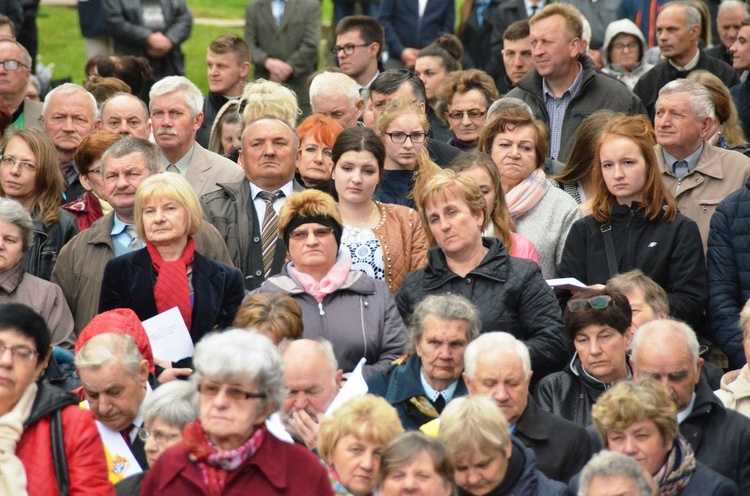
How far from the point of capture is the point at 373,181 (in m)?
8.78

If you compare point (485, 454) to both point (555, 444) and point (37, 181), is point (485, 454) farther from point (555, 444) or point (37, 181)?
point (37, 181)

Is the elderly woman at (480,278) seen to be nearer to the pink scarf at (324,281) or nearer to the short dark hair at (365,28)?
the pink scarf at (324,281)

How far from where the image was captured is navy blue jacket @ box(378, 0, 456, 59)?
1547 centimetres

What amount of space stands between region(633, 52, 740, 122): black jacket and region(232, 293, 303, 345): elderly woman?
20.1 ft

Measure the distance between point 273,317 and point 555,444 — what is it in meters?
1.62

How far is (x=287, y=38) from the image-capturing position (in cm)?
1467

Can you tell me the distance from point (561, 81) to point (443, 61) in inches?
77.5

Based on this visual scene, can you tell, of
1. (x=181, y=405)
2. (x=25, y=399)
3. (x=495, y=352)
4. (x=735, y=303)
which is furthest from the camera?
(x=735, y=303)

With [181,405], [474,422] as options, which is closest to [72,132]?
[181,405]

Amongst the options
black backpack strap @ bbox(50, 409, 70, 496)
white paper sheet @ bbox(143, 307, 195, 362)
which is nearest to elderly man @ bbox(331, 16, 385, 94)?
white paper sheet @ bbox(143, 307, 195, 362)

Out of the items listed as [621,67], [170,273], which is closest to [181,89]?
[170,273]

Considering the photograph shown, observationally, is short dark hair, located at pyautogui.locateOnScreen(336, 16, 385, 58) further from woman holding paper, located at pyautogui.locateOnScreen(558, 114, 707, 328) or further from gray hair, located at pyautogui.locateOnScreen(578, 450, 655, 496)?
gray hair, located at pyautogui.locateOnScreen(578, 450, 655, 496)

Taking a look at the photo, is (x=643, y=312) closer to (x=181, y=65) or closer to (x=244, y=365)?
(x=244, y=365)

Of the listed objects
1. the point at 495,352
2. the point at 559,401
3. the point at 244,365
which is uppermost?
the point at 244,365
